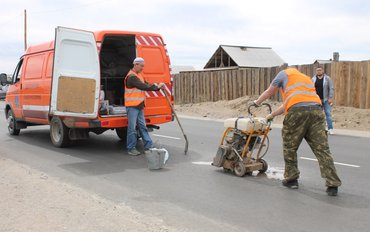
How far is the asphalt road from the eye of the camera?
4.74m

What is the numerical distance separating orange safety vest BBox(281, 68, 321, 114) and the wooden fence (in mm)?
11207

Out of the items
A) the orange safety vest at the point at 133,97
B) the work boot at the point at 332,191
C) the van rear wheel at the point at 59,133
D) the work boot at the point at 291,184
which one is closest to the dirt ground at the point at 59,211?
the work boot at the point at 291,184

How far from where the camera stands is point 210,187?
618cm

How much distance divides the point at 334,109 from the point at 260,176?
36.8 ft

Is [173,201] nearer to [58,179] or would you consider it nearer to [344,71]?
[58,179]

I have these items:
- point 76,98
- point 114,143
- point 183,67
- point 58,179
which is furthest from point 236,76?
point 183,67

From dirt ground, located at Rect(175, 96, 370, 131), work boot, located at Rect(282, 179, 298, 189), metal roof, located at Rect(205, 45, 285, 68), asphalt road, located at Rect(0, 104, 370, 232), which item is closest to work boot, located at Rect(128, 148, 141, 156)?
asphalt road, located at Rect(0, 104, 370, 232)

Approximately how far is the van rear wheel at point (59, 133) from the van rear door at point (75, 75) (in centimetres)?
76

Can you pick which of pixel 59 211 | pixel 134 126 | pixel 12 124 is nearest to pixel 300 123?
pixel 59 211

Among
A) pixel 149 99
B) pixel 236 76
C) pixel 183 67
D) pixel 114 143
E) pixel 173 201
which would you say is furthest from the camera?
pixel 183 67

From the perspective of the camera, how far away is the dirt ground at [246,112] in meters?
15.2

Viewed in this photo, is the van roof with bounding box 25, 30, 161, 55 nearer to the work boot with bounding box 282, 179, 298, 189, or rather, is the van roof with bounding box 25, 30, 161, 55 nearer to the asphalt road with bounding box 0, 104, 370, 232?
the asphalt road with bounding box 0, 104, 370, 232

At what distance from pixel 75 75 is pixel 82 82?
0.20 meters

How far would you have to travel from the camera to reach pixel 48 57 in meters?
9.66
